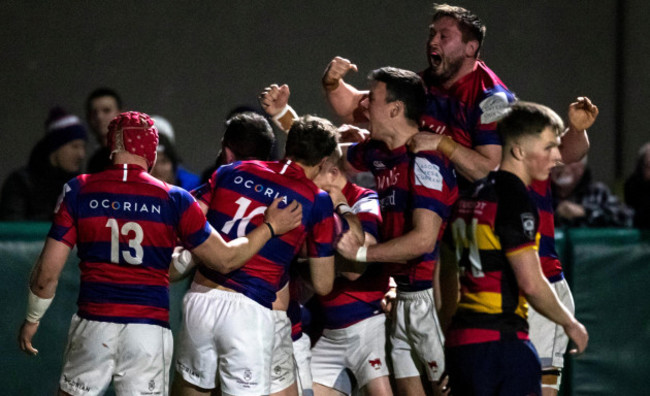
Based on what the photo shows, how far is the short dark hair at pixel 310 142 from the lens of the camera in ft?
16.7

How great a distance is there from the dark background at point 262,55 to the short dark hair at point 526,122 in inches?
212

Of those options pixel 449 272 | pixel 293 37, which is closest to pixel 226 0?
pixel 293 37

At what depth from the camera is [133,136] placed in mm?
4762

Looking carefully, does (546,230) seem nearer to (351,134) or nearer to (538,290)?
(538,290)

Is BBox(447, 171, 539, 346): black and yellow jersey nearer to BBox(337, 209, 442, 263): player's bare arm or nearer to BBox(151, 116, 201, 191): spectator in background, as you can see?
BBox(337, 209, 442, 263): player's bare arm

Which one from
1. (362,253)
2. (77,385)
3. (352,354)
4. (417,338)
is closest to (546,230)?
(417,338)

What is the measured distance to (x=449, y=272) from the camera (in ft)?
17.2

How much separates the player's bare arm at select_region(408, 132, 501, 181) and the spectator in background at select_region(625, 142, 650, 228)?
3.28m

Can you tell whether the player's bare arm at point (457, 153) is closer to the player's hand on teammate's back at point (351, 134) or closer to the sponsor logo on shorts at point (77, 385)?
the player's hand on teammate's back at point (351, 134)

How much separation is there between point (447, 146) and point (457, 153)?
2.5 inches

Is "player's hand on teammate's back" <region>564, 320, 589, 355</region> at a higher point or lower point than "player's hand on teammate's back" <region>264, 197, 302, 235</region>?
lower

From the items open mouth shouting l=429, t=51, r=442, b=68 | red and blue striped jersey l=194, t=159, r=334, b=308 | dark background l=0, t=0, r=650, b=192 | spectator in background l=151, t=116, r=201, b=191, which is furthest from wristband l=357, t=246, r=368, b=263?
dark background l=0, t=0, r=650, b=192

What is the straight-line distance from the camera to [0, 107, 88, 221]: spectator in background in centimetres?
749

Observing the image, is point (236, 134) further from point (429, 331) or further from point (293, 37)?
point (293, 37)
